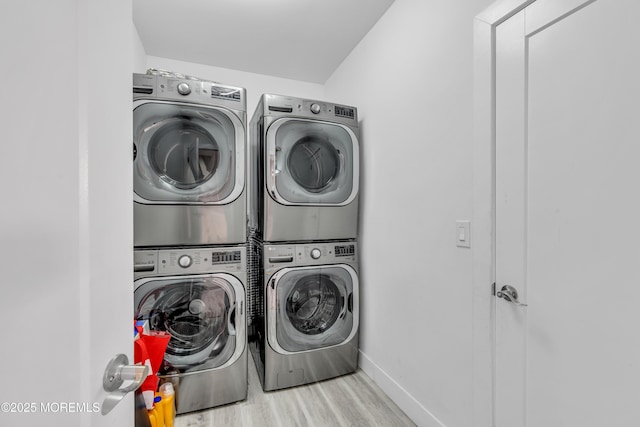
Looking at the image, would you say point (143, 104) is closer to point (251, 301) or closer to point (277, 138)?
point (277, 138)

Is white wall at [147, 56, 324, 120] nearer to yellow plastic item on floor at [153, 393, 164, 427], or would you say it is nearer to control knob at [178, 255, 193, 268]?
control knob at [178, 255, 193, 268]

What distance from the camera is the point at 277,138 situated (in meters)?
1.86

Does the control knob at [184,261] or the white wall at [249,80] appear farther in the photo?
the white wall at [249,80]

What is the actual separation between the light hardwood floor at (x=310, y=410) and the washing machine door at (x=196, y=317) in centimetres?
28

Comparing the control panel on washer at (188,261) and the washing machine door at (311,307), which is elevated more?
the control panel on washer at (188,261)

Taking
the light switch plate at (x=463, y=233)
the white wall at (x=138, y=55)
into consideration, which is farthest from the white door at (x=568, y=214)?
the white wall at (x=138, y=55)

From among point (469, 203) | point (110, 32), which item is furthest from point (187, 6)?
point (469, 203)

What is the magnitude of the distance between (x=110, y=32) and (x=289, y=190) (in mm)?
1411

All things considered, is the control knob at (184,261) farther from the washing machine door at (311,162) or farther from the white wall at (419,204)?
the white wall at (419,204)

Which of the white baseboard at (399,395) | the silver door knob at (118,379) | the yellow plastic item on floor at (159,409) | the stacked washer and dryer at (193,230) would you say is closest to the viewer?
the silver door knob at (118,379)

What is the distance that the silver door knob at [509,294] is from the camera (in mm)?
1064

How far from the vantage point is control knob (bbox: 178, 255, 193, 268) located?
5.37ft

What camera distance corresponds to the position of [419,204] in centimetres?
156

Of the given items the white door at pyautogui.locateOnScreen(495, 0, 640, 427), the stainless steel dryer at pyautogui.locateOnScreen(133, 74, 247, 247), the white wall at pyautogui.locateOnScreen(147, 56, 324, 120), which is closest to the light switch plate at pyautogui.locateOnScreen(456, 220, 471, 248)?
the white door at pyautogui.locateOnScreen(495, 0, 640, 427)
